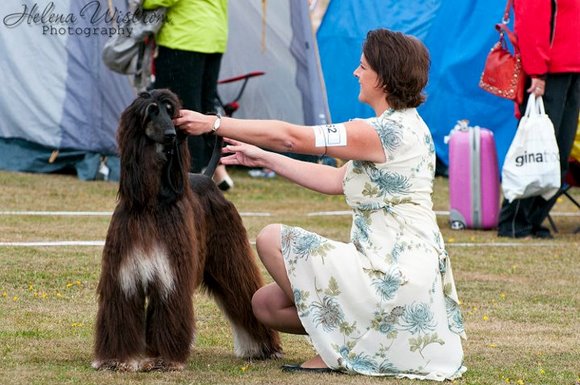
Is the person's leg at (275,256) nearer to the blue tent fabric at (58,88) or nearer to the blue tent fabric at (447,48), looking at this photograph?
the blue tent fabric at (58,88)

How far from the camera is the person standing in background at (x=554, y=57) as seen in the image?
7391mm

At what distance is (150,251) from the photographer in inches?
149

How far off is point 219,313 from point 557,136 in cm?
335

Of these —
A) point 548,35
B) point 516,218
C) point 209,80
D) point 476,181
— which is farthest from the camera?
point 209,80

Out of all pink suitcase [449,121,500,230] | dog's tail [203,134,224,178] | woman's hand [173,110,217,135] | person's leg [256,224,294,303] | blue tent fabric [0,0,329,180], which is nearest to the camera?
woman's hand [173,110,217,135]

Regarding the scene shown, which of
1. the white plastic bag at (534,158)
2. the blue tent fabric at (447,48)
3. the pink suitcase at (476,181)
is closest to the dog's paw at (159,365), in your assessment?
the white plastic bag at (534,158)

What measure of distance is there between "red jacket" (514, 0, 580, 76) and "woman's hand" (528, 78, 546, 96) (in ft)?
0.17

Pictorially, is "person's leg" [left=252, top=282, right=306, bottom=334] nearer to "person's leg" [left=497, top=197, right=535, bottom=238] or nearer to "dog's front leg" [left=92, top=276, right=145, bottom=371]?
"dog's front leg" [left=92, top=276, right=145, bottom=371]

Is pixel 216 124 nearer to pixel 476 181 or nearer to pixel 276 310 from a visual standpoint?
pixel 276 310

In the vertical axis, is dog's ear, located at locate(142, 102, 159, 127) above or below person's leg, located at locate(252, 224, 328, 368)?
above

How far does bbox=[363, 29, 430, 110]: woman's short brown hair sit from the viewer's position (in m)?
3.96

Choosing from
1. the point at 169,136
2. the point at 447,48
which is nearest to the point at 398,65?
the point at 169,136

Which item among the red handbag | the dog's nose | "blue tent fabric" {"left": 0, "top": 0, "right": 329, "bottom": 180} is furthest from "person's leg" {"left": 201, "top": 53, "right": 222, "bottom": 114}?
the dog's nose

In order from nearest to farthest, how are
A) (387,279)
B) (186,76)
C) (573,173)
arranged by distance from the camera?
(387,279)
(186,76)
(573,173)
